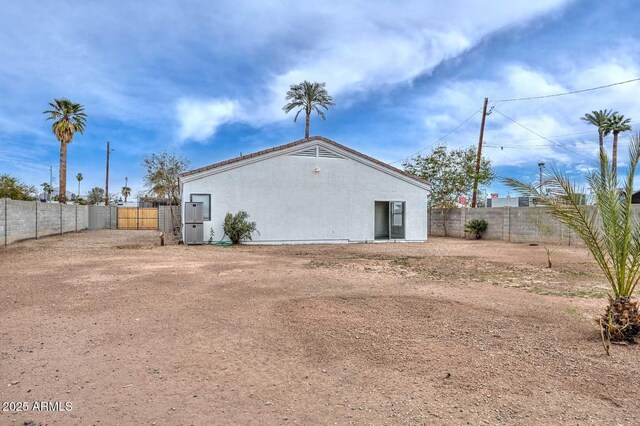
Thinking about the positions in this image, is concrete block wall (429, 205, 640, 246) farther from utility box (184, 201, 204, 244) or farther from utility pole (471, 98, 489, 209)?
utility box (184, 201, 204, 244)

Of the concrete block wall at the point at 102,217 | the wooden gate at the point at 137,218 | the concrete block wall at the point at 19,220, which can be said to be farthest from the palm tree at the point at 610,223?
the concrete block wall at the point at 102,217

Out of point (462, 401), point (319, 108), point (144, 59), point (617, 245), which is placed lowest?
point (462, 401)

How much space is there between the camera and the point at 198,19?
10.7m

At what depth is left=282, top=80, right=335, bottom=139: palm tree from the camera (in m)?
30.0

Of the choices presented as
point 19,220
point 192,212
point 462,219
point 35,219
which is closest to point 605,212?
point 192,212

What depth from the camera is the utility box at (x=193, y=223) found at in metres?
15.6

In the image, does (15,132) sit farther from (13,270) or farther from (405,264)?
(405,264)

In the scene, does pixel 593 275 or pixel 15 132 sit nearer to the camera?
pixel 593 275

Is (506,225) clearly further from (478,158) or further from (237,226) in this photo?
(237,226)

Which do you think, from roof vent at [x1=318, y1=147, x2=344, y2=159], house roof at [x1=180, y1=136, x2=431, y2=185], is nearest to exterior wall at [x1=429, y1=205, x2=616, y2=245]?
house roof at [x1=180, y1=136, x2=431, y2=185]

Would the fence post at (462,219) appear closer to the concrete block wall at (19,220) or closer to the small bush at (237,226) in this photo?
the small bush at (237,226)

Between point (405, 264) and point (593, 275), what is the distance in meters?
4.61

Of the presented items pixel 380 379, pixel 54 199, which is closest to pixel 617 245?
pixel 380 379

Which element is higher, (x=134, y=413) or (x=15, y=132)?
(x=15, y=132)
